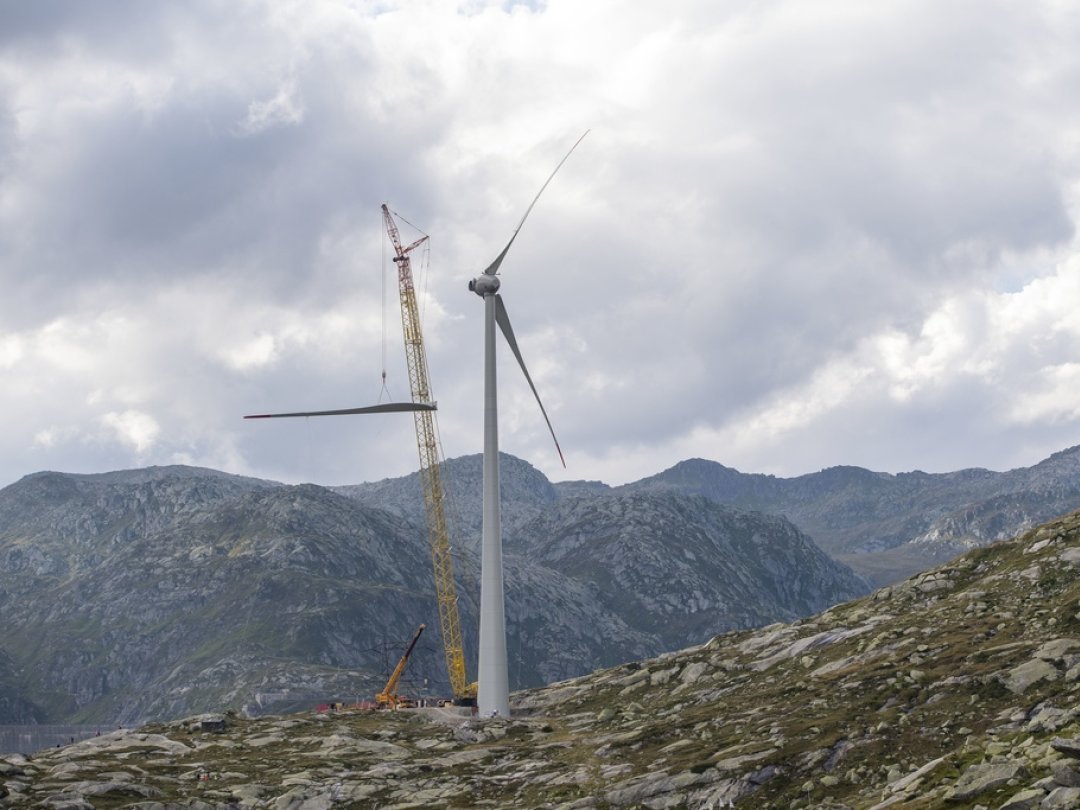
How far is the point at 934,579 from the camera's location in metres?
141

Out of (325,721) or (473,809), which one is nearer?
(473,809)

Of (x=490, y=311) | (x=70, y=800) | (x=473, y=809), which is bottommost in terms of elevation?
(x=473, y=809)

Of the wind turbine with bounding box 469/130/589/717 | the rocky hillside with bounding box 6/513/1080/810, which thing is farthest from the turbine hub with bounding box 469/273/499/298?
the rocky hillside with bounding box 6/513/1080/810

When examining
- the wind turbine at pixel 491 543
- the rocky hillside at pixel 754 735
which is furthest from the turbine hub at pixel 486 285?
the rocky hillside at pixel 754 735

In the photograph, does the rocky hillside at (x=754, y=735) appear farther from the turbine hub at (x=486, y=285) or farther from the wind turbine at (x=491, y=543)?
the turbine hub at (x=486, y=285)

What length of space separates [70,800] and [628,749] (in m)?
51.6

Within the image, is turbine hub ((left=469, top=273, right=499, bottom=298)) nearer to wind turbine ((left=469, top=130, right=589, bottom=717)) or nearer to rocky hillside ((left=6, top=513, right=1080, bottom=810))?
wind turbine ((left=469, top=130, right=589, bottom=717))

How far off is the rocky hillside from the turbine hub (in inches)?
2164

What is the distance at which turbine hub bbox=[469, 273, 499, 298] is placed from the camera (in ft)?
465

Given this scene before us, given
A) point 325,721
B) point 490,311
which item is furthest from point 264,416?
point 325,721

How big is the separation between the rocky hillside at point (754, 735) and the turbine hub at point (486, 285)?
55.0 m

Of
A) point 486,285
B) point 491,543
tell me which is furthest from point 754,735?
point 486,285

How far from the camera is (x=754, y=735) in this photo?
3718 inches

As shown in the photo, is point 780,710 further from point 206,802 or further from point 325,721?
point 325,721
